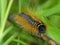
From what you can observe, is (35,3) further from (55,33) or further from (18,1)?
(55,33)

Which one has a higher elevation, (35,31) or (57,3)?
(57,3)

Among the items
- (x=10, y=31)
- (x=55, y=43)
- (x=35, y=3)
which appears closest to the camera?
(x=55, y=43)

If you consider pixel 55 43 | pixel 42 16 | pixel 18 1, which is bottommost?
pixel 55 43

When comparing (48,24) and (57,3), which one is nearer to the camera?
(48,24)

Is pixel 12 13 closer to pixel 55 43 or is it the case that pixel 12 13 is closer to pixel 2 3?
pixel 2 3

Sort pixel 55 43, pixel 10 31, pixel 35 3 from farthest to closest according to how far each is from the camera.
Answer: pixel 35 3 < pixel 10 31 < pixel 55 43

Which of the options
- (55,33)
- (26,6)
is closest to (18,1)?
(26,6)
